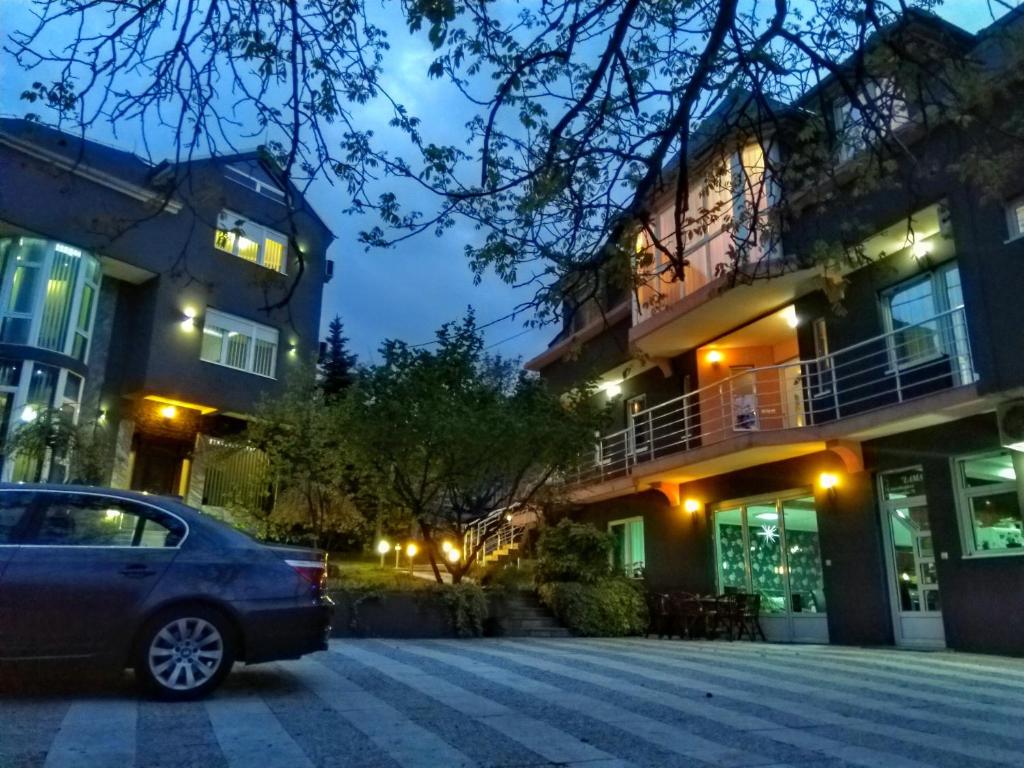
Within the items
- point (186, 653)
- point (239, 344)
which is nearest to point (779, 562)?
point (186, 653)

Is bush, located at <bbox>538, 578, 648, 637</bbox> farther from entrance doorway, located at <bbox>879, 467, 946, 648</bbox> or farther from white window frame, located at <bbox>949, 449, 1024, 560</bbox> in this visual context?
white window frame, located at <bbox>949, 449, 1024, 560</bbox>

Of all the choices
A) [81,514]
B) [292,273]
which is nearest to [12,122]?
[292,273]

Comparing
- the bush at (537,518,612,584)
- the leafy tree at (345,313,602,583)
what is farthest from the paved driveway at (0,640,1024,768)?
the bush at (537,518,612,584)

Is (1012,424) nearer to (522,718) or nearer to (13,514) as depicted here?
(522,718)

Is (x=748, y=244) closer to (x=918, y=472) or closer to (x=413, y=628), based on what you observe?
(x=918, y=472)

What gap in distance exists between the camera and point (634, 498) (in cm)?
1877

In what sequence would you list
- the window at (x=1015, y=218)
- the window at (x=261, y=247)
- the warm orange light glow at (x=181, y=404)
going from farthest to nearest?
the window at (x=261, y=247) < the warm orange light glow at (x=181, y=404) < the window at (x=1015, y=218)

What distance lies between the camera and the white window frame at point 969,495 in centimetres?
1091

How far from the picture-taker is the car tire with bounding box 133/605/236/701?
18.5 feet

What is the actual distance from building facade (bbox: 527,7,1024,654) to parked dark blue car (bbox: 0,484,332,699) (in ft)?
12.2

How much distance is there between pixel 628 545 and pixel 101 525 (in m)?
14.7

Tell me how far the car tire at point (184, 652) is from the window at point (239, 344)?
16.1 m

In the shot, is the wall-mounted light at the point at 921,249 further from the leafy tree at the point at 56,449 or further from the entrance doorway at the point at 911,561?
Result: the leafy tree at the point at 56,449

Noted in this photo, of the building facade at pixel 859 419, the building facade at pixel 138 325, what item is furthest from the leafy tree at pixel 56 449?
the building facade at pixel 859 419
